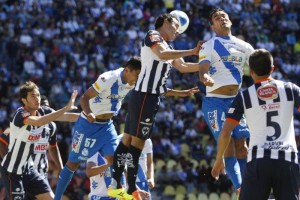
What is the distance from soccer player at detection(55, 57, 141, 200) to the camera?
12.5 meters

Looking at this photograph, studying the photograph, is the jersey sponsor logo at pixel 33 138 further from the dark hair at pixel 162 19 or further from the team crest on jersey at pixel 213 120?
the team crest on jersey at pixel 213 120

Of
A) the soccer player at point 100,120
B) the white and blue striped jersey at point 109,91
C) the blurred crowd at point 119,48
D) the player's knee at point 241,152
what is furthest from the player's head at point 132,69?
the blurred crowd at point 119,48

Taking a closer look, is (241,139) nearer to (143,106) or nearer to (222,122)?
(222,122)

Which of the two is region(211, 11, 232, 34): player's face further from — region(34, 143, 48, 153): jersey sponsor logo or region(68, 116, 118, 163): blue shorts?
region(34, 143, 48, 153): jersey sponsor logo

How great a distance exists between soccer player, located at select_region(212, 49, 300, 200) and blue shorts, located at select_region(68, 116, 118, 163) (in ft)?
15.6

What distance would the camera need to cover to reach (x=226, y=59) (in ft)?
36.9

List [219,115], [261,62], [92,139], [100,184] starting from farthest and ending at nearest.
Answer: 1. [100,184]
2. [92,139]
3. [219,115]
4. [261,62]

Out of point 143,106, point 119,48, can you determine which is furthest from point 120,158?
point 119,48

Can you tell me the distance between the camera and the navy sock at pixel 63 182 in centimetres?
1248

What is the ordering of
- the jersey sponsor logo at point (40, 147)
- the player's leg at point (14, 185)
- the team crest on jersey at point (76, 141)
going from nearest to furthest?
the player's leg at point (14, 185)
the jersey sponsor logo at point (40, 147)
the team crest on jersey at point (76, 141)

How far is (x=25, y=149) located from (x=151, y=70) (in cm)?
254

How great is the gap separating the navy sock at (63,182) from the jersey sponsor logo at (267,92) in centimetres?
499

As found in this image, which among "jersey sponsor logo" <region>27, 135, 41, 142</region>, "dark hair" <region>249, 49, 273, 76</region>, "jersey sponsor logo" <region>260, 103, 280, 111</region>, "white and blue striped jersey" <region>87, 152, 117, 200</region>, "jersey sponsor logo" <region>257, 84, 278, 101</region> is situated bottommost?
"white and blue striped jersey" <region>87, 152, 117, 200</region>

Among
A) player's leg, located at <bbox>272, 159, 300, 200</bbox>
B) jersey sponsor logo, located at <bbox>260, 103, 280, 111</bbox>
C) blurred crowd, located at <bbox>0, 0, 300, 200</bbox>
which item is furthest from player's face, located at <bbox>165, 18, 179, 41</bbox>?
blurred crowd, located at <bbox>0, 0, 300, 200</bbox>
